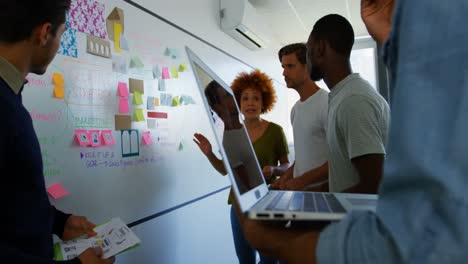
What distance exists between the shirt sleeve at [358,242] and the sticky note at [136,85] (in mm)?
1400

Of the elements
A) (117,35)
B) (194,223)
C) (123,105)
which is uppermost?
(117,35)

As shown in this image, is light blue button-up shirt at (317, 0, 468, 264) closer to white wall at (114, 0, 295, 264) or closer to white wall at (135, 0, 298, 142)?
white wall at (114, 0, 295, 264)

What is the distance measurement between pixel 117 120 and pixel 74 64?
0.31m

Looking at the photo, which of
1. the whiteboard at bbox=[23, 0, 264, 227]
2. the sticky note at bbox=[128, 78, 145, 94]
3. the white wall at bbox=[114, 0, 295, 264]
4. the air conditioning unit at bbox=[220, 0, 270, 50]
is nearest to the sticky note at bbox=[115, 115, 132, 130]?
the whiteboard at bbox=[23, 0, 264, 227]

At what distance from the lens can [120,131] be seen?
1543 millimetres

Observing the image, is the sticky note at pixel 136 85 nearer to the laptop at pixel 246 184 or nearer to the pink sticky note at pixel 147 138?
the pink sticky note at pixel 147 138

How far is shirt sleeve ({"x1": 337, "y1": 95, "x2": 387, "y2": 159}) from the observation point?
1.03 metres

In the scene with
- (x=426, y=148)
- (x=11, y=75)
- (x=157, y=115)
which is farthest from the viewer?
(x=157, y=115)

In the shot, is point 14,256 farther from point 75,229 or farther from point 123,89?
point 123,89

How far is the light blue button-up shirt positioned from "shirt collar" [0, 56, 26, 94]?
0.84 m

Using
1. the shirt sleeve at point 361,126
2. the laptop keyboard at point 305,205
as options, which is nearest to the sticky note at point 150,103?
the shirt sleeve at point 361,126

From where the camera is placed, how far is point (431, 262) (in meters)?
0.32

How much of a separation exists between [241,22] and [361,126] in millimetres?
1920

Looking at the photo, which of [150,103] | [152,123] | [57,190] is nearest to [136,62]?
[150,103]
